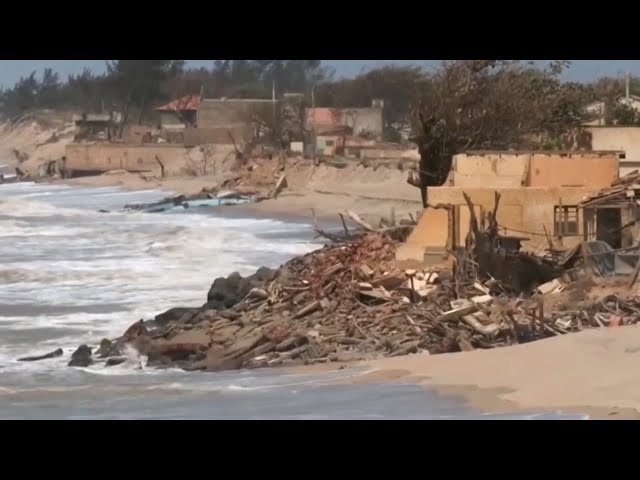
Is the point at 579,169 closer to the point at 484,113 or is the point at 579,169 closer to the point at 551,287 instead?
the point at 551,287

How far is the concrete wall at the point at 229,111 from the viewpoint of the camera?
207 ft

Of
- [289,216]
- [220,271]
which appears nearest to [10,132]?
[289,216]

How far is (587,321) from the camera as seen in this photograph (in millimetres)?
13242

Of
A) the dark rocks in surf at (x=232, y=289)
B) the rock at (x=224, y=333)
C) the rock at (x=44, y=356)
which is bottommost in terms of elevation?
the rock at (x=44, y=356)

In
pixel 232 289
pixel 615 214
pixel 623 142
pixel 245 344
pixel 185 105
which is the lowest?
pixel 245 344

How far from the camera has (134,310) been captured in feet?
64.5

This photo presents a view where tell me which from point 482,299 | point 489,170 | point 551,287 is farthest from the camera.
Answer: point 489,170

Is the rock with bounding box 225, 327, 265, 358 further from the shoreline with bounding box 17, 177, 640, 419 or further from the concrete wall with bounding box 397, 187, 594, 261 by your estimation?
the concrete wall with bounding box 397, 187, 594, 261

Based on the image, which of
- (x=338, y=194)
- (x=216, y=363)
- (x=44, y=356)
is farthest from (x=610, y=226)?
(x=338, y=194)

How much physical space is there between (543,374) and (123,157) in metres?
52.6

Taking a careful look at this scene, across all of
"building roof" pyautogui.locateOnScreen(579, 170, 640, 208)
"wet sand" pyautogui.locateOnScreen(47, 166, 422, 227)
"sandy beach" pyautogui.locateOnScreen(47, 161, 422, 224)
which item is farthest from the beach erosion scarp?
"sandy beach" pyautogui.locateOnScreen(47, 161, 422, 224)

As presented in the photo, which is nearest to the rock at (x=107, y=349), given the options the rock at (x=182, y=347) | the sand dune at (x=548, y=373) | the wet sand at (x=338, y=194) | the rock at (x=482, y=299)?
the rock at (x=182, y=347)

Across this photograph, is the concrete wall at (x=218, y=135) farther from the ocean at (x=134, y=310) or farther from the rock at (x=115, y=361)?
the rock at (x=115, y=361)

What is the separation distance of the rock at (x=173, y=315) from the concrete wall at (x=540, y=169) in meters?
3.90
